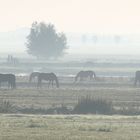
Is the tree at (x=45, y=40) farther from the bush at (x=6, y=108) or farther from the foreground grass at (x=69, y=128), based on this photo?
the foreground grass at (x=69, y=128)

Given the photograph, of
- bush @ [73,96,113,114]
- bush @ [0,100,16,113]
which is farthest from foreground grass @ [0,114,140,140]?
bush @ [73,96,113,114]

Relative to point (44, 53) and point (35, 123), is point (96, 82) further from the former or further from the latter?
point (44, 53)

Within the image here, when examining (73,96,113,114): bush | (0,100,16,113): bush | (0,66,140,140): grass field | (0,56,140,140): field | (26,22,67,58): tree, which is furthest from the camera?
(26,22,67,58): tree

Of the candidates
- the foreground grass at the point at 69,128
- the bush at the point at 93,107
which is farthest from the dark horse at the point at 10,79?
the foreground grass at the point at 69,128

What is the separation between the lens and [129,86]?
215 feet

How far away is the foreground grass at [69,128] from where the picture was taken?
1045 inches

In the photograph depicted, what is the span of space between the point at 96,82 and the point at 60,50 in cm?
7799

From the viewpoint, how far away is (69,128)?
29547 mm

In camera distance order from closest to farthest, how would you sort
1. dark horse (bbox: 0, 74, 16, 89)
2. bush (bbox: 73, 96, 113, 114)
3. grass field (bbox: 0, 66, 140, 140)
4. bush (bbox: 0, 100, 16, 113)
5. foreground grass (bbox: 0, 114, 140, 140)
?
1. foreground grass (bbox: 0, 114, 140, 140)
2. grass field (bbox: 0, 66, 140, 140)
3. bush (bbox: 0, 100, 16, 113)
4. bush (bbox: 73, 96, 113, 114)
5. dark horse (bbox: 0, 74, 16, 89)

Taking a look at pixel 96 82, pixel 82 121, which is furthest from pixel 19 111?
pixel 96 82

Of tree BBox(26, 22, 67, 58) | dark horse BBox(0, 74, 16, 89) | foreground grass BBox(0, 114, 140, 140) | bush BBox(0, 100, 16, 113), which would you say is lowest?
foreground grass BBox(0, 114, 140, 140)

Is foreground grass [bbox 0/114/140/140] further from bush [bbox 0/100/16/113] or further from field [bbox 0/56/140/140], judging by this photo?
bush [bbox 0/100/16/113]

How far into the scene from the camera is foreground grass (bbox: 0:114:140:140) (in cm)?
2654

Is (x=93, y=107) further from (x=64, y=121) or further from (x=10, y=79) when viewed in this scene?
(x=10, y=79)
